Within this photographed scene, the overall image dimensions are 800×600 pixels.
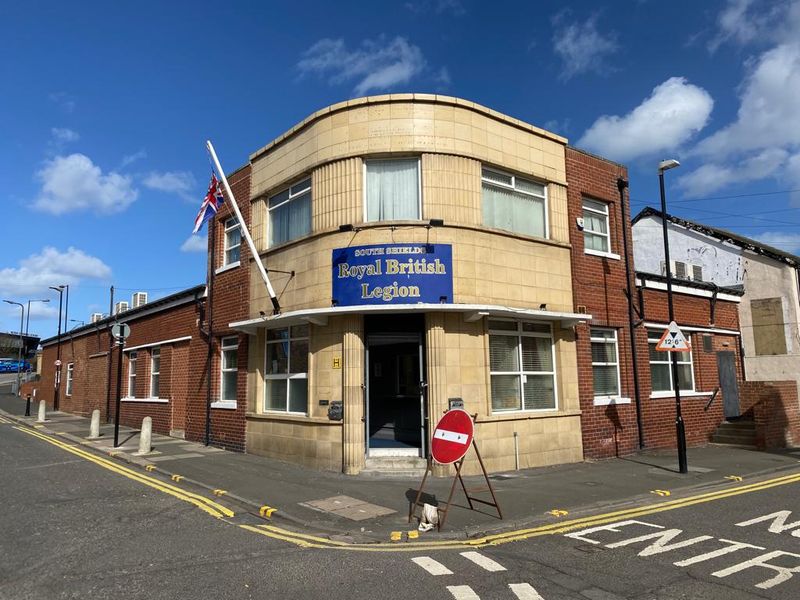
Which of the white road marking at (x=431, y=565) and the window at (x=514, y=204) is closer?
the white road marking at (x=431, y=565)

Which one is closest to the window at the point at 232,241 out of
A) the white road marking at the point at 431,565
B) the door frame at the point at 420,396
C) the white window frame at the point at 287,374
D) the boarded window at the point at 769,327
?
the white window frame at the point at 287,374

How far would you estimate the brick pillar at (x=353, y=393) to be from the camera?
1104 centimetres

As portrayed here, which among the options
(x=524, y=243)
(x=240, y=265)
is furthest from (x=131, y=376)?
(x=524, y=243)

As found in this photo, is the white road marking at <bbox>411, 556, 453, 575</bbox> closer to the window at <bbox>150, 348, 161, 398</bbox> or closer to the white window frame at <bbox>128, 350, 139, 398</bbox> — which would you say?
the window at <bbox>150, 348, 161, 398</bbox>

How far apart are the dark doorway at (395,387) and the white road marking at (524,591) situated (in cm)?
601

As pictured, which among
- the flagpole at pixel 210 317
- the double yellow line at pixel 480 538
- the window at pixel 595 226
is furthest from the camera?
the flagpole at pixel 210 317

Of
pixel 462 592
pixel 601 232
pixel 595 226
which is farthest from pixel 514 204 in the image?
pixel 462 592

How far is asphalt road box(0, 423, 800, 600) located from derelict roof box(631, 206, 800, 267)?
14407 millimetres

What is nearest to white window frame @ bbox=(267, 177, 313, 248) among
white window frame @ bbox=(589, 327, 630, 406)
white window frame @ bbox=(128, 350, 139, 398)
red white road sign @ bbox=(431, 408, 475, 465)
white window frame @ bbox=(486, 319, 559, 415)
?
white window frame @ bbox=(486, 319, 559, 415)

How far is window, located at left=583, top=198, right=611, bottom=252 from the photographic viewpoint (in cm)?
1473

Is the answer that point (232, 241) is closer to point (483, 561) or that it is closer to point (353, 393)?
point (353, 393)

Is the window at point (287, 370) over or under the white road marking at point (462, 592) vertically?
over

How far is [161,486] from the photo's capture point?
33.6ft

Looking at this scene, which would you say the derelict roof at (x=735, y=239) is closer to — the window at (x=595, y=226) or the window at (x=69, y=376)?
the window at (x=595, y=226)
